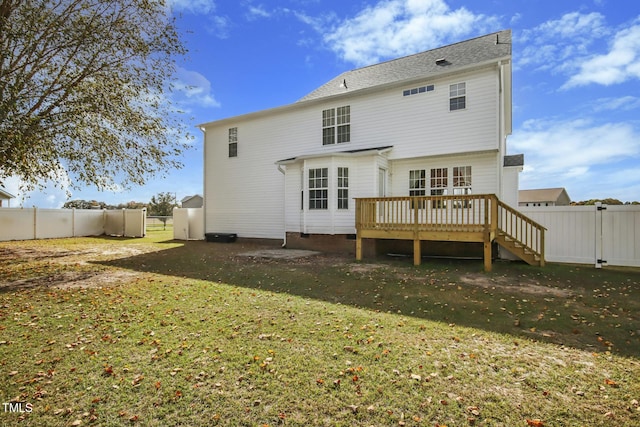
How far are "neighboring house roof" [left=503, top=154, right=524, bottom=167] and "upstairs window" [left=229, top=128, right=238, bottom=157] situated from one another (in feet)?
39.8

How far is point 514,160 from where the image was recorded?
1078 cm

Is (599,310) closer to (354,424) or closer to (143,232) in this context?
(354,424)

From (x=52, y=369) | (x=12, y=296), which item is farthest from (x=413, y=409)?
(x=12, y=296)

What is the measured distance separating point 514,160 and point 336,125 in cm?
690

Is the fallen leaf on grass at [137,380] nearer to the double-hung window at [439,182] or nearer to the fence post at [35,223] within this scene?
the double-hung window at [439,182]

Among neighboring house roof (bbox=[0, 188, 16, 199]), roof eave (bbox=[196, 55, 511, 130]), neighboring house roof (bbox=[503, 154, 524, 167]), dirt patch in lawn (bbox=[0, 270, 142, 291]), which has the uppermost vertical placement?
roof eave (bbox=[196, 55, 511, 130])

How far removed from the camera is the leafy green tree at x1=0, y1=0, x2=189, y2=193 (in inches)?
328

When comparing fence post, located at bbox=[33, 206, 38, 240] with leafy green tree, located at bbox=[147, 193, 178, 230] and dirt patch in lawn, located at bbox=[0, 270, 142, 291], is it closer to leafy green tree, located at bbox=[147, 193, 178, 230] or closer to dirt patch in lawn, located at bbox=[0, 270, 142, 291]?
dirt patch in lawn, located at bbox=[0, 270, 142, 291]

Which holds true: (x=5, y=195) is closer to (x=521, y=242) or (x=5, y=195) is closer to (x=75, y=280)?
(x=75, y=280)

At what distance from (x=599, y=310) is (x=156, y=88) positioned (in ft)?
43.1

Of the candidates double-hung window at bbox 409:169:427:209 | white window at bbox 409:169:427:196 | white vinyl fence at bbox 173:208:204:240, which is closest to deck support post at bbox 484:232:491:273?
double-hung window at bbox 409:169:427:209

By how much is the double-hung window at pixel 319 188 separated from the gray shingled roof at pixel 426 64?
388 centimetres

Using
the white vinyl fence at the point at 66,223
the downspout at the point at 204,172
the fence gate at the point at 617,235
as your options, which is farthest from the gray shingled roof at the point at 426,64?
the white vinyl fence at the point at 66,223

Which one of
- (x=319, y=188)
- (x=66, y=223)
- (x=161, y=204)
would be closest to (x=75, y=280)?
(x=319, y=188)
